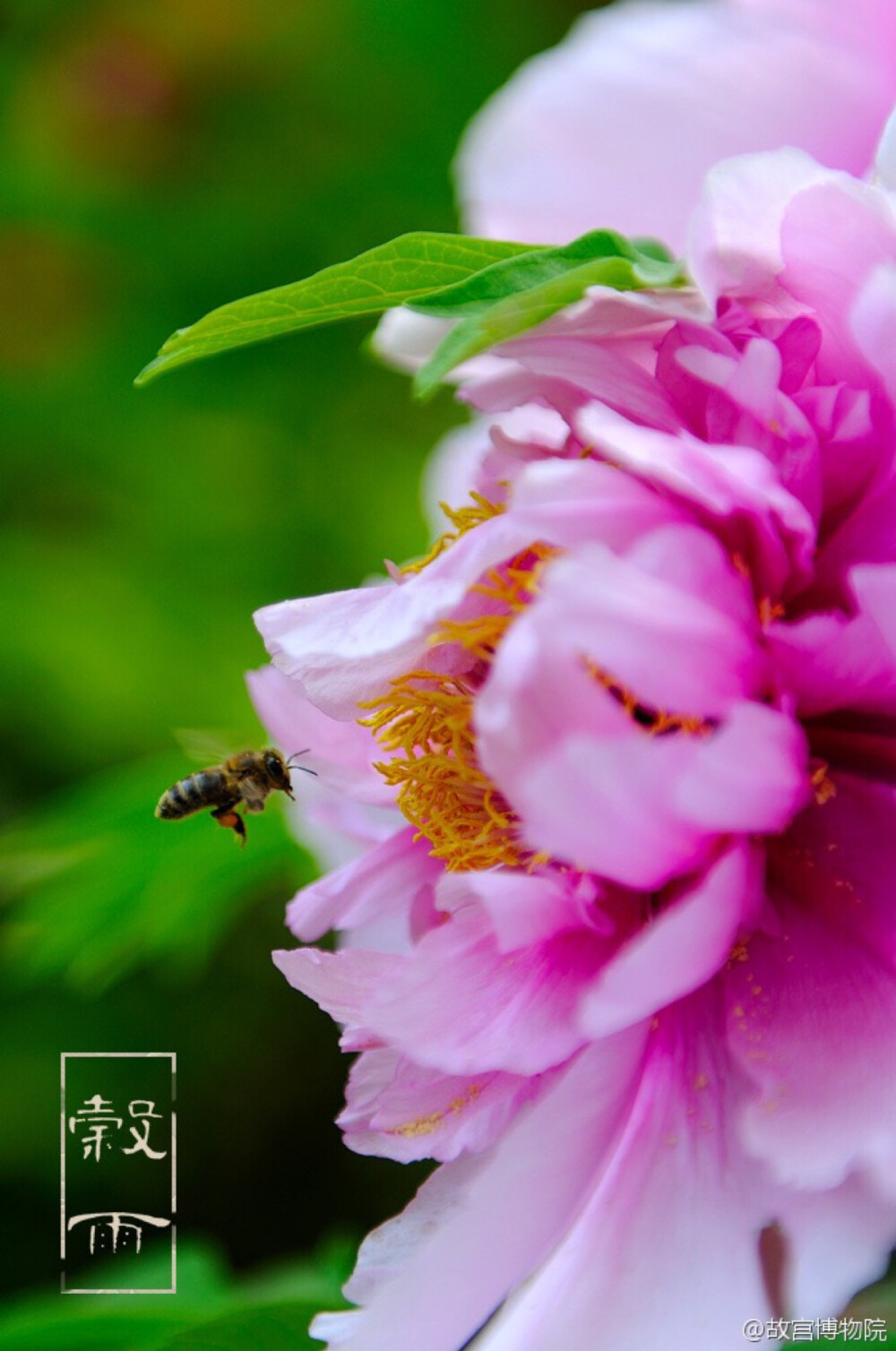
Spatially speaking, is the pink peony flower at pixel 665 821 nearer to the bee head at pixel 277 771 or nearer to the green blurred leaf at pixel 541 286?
the green blurred leaf at pixel 541 286

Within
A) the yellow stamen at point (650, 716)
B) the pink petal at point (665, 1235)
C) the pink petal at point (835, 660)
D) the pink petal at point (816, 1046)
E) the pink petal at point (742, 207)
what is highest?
the pink petal at point (742, 207)

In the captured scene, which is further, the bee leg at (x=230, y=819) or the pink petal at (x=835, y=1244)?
the bee leg at (x=230, y=819)

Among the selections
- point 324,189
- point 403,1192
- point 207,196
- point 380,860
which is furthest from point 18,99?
point 380,860

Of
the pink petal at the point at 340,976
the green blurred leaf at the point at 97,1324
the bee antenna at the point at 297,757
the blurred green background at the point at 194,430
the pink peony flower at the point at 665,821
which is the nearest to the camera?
the pink peony flower at the point at 665,821

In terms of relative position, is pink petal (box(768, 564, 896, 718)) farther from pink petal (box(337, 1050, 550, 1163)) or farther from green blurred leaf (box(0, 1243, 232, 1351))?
green blurred leaf (box(0, 1243, 232, 1351))

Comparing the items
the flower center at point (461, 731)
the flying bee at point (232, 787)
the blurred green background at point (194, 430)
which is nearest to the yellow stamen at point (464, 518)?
the flower center at point (461, 731)

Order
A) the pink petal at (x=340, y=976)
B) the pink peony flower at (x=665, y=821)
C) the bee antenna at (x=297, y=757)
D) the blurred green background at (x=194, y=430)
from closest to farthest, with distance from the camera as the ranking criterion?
the pink peony flower at (x=665, y=821)
the pink petal at (x=340, y=976)
the bee antenna at (x=297, y=757)
the blurred green background at (x=194, y=430)

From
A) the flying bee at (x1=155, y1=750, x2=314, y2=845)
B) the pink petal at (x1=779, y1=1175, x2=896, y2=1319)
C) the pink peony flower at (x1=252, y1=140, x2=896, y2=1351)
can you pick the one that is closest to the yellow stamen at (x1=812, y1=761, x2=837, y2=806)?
the pink peony flower at (x1=252, y1=140, x2=896, y2=1351)

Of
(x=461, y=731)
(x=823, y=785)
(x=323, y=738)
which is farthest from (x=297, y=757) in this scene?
(x=823, y=785)
